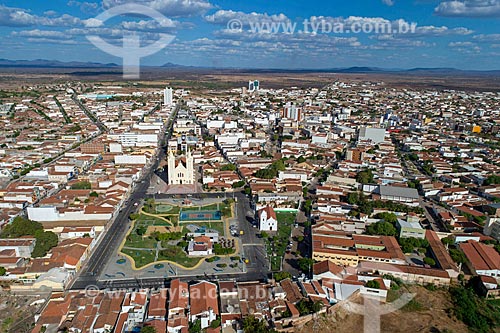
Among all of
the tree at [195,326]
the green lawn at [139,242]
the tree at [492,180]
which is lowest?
the tree at [195,326]

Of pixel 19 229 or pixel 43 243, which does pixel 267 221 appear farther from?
pixel 19 229

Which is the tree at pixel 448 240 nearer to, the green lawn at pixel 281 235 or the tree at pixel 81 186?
the green lawn at pixel 281 235

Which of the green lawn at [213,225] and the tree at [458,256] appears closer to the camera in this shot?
the tree at [458,256]

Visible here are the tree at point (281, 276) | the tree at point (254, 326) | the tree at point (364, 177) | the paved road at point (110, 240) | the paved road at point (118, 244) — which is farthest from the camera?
the tree at point (364, 177)

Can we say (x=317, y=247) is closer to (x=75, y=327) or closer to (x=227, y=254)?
(x=227, y=254)

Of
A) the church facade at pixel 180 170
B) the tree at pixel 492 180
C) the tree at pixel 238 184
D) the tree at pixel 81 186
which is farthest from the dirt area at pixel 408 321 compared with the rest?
the tree at pixel 81 186

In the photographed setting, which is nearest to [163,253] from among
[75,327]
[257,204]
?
[75,327]

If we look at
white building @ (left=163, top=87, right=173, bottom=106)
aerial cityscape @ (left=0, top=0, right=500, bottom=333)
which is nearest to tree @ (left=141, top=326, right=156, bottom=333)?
aerial cityscape @ (left=0, top=0, right=500, bottom=333)
